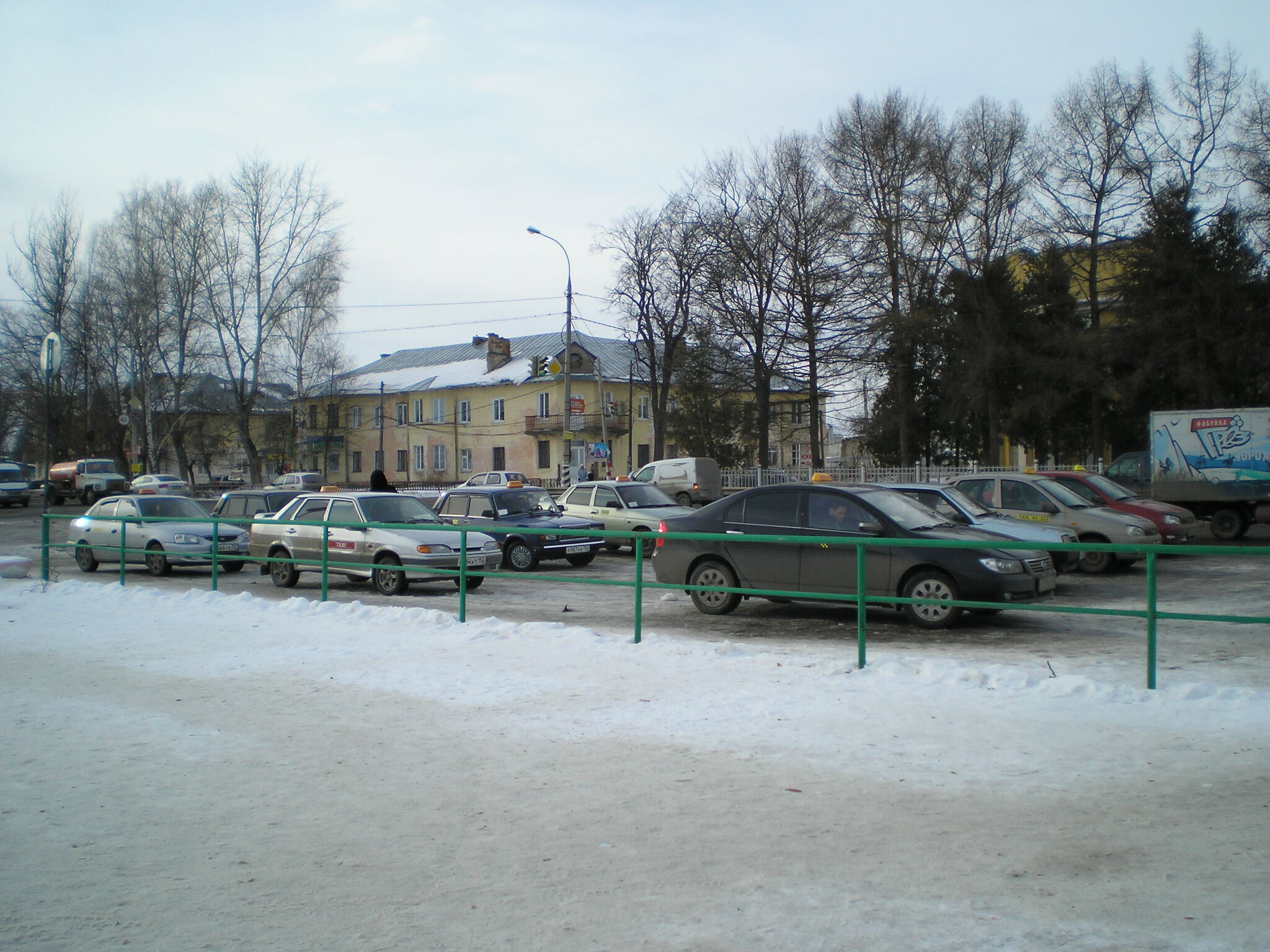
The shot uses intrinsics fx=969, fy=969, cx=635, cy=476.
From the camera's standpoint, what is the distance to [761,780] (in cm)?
548

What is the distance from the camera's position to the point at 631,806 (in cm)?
507

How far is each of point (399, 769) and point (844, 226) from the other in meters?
31.9

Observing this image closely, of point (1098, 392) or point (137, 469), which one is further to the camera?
point (137, 469)

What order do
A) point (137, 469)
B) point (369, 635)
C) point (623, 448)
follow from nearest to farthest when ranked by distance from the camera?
1. point (369, 635)
2. point (137, 469)
3. point (623, 448)

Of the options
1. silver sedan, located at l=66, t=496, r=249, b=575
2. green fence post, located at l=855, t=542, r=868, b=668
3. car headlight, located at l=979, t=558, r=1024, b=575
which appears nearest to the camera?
green fence post, located at l=855, t=542, r=868, b=668

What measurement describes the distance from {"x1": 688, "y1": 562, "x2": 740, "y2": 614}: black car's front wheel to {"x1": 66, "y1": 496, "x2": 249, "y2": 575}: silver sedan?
31.9 ft

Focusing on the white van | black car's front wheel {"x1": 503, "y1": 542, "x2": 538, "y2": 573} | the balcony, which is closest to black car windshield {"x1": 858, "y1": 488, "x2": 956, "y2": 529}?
black car's front wheel {"x1": 503, "y1": 542, "x2": 538, "y2": 573}

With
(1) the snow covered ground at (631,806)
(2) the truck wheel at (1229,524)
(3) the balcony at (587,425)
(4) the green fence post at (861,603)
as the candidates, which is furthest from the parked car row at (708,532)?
(3) the balcony at (587,425)

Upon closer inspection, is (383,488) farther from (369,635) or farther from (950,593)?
(950,593)

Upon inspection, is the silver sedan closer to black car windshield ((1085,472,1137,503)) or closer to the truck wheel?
black car windshield ((1085,472,1137,503))

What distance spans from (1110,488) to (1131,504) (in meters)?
0.65

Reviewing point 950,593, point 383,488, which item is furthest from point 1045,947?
point 383,488

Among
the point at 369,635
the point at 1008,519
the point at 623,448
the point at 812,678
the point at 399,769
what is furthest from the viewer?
the point at 623,448

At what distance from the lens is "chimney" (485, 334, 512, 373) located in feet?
224
